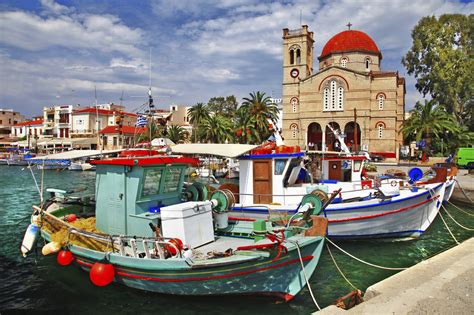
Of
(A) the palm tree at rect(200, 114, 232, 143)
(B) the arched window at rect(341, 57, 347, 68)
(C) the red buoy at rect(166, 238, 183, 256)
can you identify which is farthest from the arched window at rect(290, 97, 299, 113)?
(C) the red buoy at rect(166, 238, 183, 256)

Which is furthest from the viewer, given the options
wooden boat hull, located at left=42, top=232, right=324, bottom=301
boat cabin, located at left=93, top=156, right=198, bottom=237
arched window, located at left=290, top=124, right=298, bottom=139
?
arched window, located at left=290, top=124, right=298, bottom=139

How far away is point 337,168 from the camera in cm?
1575

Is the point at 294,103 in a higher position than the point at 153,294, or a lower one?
higher

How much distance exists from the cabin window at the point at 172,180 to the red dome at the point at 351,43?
151 feet

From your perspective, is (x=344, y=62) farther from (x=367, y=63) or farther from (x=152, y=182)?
(x=152, y=182)

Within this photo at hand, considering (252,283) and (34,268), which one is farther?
(34,268)

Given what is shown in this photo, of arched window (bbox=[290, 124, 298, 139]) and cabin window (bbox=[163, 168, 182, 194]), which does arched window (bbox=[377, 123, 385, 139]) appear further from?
cabin window (bbox=[163, 168, 182, 194])

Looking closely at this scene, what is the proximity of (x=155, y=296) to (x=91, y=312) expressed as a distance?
144cm

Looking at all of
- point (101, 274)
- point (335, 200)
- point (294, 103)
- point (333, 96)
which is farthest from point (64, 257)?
point (294, 103)

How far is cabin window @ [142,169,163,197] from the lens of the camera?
937 centimetres

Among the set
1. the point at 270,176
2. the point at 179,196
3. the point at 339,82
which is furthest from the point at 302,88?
the point at 179,196

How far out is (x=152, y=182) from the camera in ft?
31.5

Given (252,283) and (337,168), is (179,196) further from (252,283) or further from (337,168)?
(337,168)

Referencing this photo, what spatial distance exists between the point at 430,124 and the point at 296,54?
68.7ft
